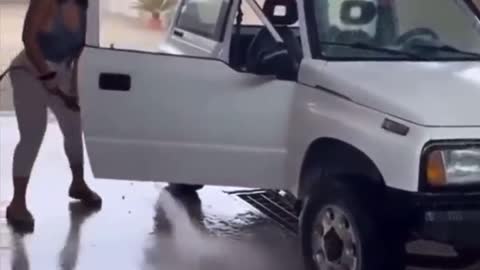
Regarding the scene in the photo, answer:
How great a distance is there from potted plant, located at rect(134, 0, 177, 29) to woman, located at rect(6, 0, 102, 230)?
45 centimetres

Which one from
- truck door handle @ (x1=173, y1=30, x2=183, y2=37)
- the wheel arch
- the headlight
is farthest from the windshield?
truck door handle @ (x1=173, y1=30, x2=183, y2=37)

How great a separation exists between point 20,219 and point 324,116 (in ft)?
8.39

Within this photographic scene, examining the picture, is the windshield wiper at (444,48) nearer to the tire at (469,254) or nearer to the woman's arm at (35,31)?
the tire at (469,254)

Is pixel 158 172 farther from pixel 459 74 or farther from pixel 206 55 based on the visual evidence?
pixel 459 74

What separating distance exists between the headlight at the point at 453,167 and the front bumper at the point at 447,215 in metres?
0.06

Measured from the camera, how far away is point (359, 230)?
5141 millimetres

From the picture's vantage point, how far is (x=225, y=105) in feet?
18.9

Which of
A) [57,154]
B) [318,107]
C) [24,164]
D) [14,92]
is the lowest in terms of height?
[57,154]

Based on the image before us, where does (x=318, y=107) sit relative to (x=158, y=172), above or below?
above

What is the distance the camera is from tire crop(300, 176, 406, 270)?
5.12 metres

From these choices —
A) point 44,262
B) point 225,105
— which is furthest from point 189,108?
point 44,262

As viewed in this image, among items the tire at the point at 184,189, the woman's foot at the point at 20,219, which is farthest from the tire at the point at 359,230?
the tire at the point at 184,189

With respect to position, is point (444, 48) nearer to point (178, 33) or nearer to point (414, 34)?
point (414, 34)

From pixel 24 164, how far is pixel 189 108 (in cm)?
166
